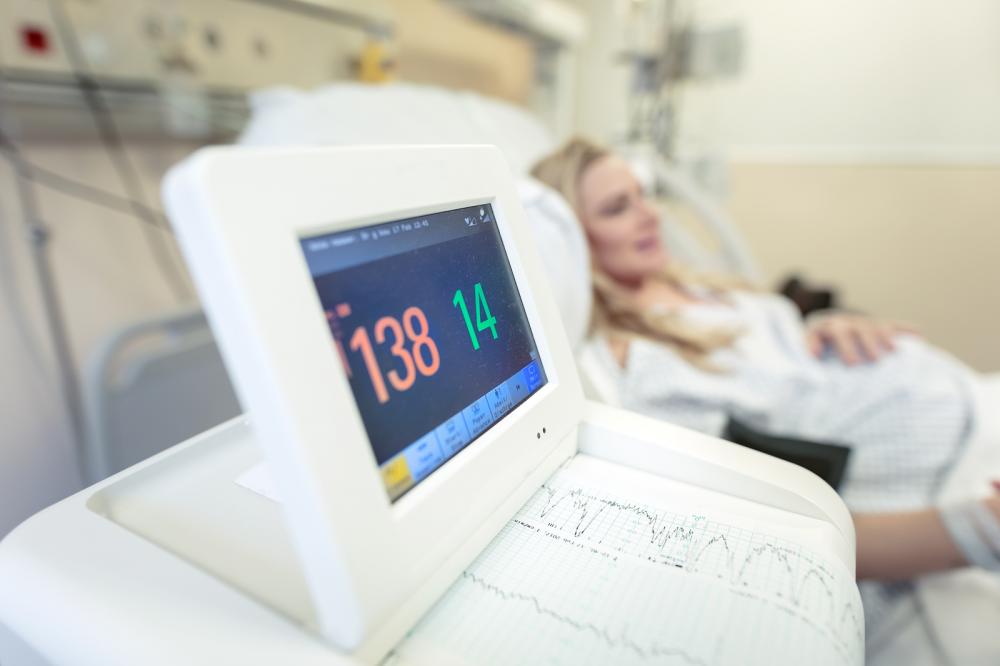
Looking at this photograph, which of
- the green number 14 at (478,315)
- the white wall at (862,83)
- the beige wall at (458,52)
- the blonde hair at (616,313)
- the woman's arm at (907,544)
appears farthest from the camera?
the white wall at (862,83)

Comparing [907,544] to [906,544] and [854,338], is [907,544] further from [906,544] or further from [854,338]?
[854,338]

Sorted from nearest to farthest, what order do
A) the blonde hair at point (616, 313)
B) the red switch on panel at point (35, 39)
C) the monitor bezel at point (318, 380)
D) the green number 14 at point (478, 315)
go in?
the monitor bezel at point (318, 380)
the green number 14 at point (478, 315)
the red switch on panel at point (35, 39)
the blonde hair at point (616, 313)

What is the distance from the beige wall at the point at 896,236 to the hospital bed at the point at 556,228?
0.92 m

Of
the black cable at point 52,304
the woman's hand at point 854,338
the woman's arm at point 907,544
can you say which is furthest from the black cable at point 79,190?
the woman's hand at point 854,338

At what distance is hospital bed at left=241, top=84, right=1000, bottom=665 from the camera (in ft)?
2.48

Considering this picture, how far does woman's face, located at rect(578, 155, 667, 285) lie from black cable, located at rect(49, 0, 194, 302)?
81 centimetres

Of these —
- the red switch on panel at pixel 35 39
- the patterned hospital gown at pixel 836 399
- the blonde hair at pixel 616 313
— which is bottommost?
the patterned hospital gown at pixel 836 399

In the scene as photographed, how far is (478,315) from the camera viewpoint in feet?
1.50

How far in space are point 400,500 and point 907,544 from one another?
2.14 feet

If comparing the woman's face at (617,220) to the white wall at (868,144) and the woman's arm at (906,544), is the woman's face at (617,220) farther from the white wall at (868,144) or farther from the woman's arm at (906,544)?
the white wall at (868,144)

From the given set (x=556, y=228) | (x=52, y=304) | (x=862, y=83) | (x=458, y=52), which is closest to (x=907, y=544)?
(x=556, y=228)

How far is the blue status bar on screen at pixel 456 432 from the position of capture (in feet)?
1.18

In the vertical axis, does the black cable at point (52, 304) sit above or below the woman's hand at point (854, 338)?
above

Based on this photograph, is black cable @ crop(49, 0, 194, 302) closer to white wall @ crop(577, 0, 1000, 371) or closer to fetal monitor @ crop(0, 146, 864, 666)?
fetal monitor @ crop(0, 146, 864, 666)
